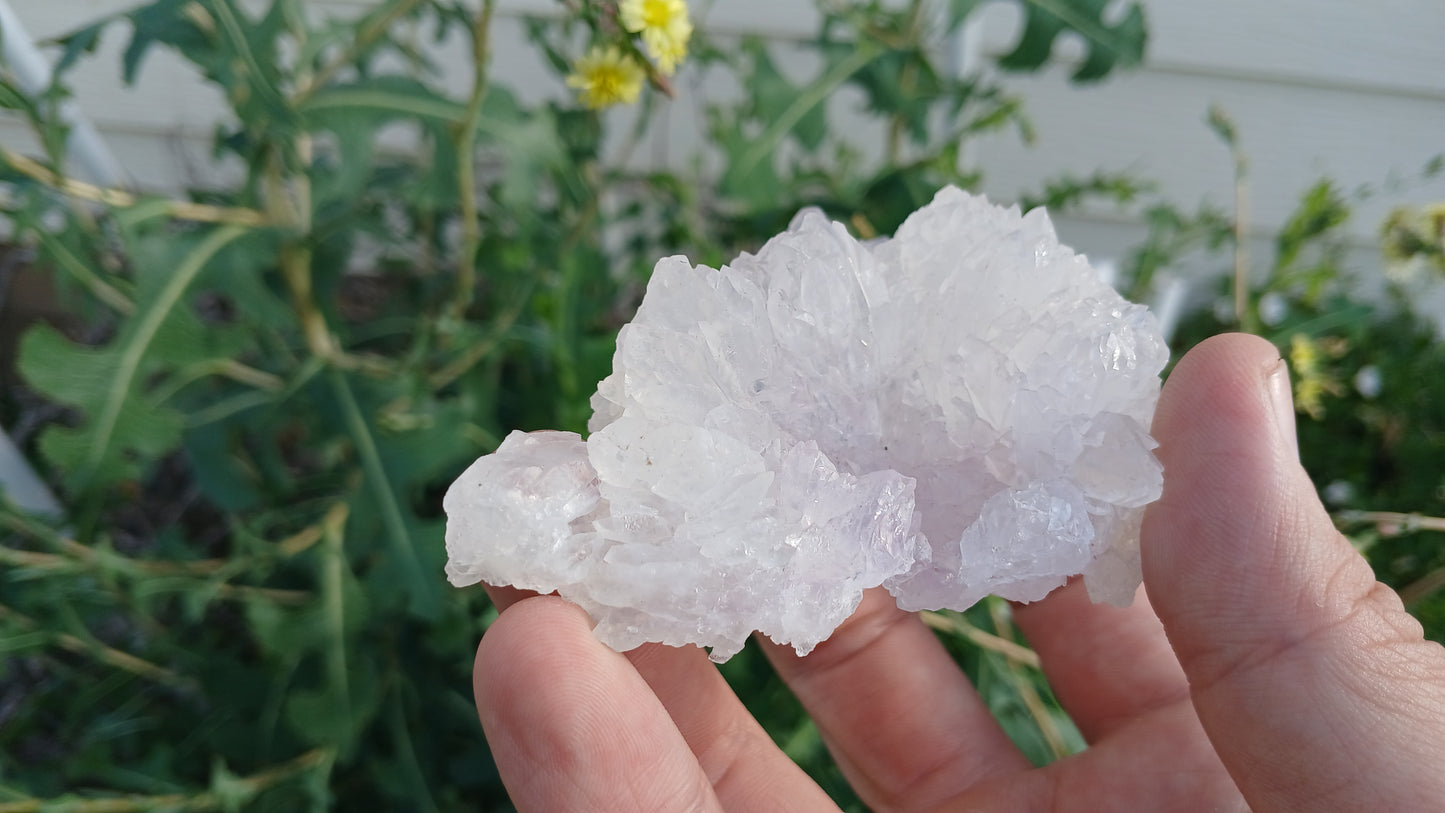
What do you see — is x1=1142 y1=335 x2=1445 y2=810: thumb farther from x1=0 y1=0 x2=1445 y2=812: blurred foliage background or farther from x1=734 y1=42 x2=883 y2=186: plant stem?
x1=734 y1=42 x2=883 y2=186: plant stem

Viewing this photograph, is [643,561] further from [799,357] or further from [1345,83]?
[1345,83]

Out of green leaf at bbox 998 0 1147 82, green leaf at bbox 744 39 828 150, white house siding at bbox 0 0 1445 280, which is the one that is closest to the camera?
green leaf at bbox 998 0 1147 82

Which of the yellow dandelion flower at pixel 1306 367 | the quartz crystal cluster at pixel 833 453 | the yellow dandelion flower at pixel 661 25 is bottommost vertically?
the yellow dandelion flower at pixel 1306 367

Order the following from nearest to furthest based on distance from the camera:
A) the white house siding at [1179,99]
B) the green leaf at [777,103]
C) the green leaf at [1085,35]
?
1. the green leaf at [1085,35]
2. the green leaf at [777,103]
3. the white house siding at [1179,99]

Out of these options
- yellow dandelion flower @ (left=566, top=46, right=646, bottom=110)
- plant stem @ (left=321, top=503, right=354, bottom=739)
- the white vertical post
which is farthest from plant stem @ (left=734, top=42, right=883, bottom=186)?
the white vertical post

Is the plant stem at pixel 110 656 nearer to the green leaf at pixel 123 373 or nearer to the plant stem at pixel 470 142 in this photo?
the green leaf at pixel 123 373

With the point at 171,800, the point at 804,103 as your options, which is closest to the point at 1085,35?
the point at 804,103

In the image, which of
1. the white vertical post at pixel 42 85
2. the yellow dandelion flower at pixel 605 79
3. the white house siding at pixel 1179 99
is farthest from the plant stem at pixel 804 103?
the white vertical post at pixel 42 85
